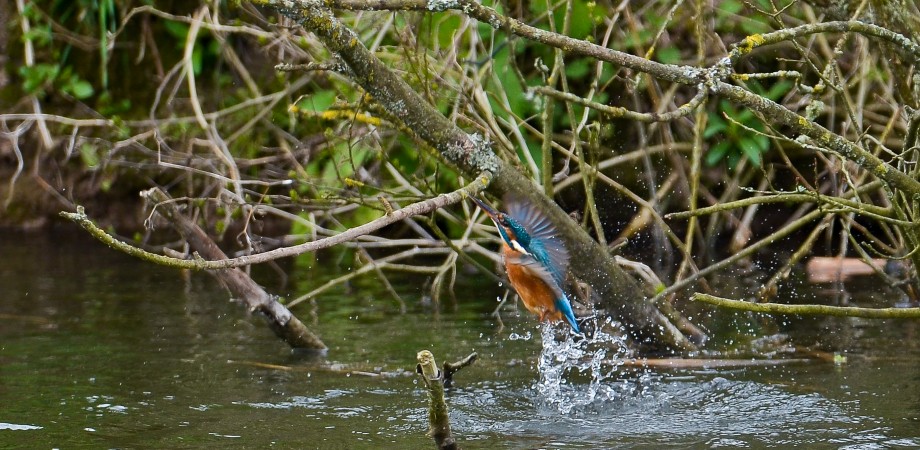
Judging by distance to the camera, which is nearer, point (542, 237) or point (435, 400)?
point (435, 400)

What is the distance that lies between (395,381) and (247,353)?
984 millimetres

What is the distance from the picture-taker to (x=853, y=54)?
7695 millimetres

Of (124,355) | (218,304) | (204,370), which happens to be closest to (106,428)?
(204,370)

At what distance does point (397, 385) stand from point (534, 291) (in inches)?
28.0

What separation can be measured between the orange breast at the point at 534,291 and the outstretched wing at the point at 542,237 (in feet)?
0.22

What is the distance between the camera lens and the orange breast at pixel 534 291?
4488mm

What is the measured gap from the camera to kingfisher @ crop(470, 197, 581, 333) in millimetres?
4336

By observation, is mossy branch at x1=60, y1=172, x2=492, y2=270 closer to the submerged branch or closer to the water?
the submerged branch

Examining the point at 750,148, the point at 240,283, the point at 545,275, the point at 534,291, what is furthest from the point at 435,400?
the point at 750,148

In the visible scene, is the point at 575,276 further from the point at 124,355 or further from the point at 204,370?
the point at 124,355

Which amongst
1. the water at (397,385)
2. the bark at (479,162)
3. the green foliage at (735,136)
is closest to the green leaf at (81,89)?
the water at (397,385)

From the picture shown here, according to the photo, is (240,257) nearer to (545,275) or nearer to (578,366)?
(545,275)

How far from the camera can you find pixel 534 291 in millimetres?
4547

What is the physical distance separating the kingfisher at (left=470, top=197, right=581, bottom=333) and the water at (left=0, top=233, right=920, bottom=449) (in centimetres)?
25
